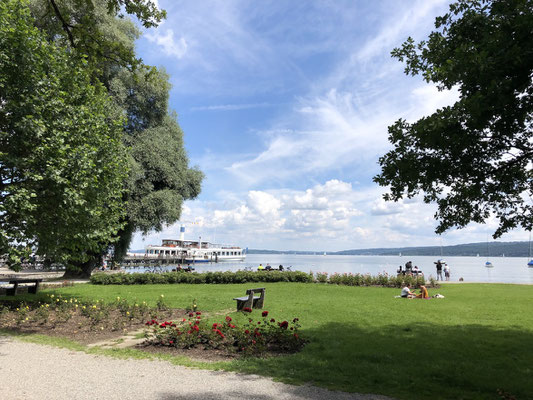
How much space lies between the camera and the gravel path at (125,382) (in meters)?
4.80

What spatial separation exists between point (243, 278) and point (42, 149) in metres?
15.5

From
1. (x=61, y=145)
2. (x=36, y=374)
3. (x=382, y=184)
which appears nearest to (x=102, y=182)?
(x=61, y=145)

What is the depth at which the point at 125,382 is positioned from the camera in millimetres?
5320

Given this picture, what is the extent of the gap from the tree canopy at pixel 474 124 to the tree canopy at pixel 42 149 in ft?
26.2

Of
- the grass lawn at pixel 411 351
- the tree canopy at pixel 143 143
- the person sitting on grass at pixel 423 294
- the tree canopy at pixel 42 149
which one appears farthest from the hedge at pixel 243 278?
the tree canopy at pixel 42 149

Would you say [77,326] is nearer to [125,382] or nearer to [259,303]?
[125,382]

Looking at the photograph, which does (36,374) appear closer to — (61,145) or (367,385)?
(367,385)

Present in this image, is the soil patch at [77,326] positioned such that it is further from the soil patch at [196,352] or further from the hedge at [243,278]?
the hedge at [243,278]

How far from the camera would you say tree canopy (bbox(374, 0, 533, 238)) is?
5328 mm

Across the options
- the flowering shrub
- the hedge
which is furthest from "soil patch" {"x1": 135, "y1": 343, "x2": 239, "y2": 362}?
the hedge

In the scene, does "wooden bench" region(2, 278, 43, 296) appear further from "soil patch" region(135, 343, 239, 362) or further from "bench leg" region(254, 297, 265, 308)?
"soil patch" region(135, 343, 239, 362)

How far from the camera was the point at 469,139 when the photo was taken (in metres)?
5.85

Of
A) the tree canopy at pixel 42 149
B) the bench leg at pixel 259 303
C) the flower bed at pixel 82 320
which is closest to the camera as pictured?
the flower bed at pixel 82 320

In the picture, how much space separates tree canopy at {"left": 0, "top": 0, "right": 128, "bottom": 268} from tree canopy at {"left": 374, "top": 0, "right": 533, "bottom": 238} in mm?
7991
